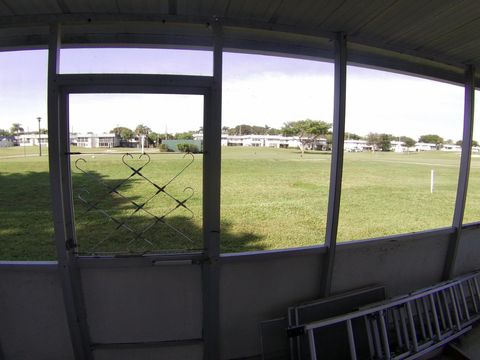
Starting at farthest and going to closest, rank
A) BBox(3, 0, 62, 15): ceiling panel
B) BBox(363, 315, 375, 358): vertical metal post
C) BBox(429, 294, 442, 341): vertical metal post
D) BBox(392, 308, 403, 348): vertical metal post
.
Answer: BBox(429, 294, 442, 341): vertical metal post → BBox(392, 308, 403, 348): vertical metal post → BBox(363, 315, 375, 358): vertical metal post → BBox(3, 0, 62, 15): ceiling panel

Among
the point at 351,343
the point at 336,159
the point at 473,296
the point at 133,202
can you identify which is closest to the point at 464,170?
the point at 473,296

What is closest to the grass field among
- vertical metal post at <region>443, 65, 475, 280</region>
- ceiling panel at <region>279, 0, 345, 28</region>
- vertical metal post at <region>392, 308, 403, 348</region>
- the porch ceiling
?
vertical metal post at <region>443, 65, 475, 280</region>

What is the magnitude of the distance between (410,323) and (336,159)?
1.43 metres

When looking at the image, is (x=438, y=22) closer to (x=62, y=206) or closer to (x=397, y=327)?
(x=397, y=327)

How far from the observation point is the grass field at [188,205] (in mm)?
1788

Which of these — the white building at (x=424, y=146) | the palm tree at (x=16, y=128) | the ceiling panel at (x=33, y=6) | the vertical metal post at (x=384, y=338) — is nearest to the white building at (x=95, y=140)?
the palm tree at (x=16, y=128)

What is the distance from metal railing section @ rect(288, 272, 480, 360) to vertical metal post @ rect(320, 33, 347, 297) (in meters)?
0.34

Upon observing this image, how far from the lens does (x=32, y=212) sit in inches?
85.9

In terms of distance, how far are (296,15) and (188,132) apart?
109 cm

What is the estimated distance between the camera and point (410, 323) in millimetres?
1871

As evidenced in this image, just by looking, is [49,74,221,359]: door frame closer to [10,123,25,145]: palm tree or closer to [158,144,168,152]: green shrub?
[158,144,168,152]: green shrub

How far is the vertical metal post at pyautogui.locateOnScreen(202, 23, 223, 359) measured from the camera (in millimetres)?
1553

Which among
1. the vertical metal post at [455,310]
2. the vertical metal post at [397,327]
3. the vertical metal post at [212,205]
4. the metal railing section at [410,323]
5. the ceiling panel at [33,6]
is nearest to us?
the ceiling panel at [33,6]

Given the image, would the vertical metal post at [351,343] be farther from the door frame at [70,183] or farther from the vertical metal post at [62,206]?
the vertical metal post at [62,206]
